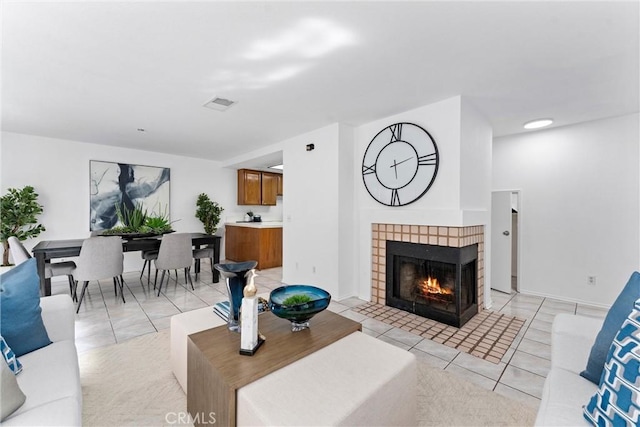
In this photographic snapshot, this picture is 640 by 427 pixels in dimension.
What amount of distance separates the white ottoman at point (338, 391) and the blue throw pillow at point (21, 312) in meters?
1.16

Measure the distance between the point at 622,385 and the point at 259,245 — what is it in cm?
496

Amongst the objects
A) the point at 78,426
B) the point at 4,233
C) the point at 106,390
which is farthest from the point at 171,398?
the point at 4,233

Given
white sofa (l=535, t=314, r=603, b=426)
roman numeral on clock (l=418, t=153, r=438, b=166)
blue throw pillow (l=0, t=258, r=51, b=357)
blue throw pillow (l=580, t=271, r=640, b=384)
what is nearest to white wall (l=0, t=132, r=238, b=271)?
blue throw pillow (l=0, t=258, r=51, b=357)

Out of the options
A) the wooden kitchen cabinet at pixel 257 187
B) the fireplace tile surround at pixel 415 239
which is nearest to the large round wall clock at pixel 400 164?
the fireplace tile surround at pixel 415 239

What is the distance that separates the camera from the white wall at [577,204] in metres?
3.10

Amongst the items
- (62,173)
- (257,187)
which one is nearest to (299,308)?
(62,173)

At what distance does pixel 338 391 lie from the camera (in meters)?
1.09

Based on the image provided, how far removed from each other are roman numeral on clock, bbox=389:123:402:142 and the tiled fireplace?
1.02 meters

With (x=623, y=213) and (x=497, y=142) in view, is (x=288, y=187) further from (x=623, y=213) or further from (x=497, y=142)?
(x=623, y=213)

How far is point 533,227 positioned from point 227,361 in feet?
13.8

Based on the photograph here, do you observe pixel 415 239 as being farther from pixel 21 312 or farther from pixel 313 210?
pixel 21 312

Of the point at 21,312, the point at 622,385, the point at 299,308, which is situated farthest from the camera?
the point at 299,308

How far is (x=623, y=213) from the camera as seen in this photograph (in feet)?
10.2

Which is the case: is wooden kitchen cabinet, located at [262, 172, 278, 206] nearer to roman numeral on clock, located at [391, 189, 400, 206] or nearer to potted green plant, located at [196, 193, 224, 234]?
potted green plant, located at [196, 193, 224, 234]
